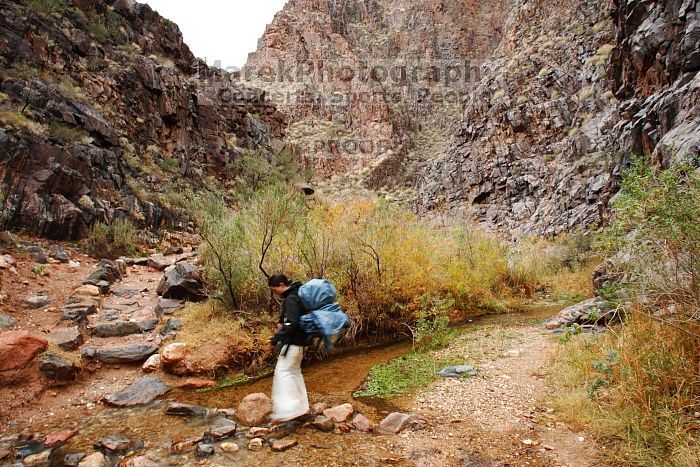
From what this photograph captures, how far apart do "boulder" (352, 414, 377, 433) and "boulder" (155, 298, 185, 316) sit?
16.4 ft

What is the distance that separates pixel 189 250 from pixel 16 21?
34.1 ft

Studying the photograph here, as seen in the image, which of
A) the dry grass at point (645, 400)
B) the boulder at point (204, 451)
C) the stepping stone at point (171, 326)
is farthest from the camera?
the stepping stone at point (171, 326)

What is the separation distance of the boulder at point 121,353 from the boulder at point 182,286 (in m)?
2.08

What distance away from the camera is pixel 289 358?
4.47 m

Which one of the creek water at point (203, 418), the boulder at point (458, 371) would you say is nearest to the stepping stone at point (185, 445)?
the creek water at point (203, 418)

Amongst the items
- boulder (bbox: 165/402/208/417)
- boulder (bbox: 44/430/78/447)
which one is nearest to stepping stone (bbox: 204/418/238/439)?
boulder (bbox: 165/402/208/417)

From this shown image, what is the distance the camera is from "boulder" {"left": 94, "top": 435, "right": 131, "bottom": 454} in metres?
3.88

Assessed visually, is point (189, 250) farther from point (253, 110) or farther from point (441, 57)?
point (441, 57)

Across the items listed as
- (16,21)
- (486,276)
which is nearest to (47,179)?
(16,21)

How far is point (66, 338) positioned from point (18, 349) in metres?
0.89

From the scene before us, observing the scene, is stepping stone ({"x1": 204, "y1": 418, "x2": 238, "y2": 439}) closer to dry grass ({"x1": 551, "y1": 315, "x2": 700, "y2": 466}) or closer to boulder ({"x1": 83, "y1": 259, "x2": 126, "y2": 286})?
dry grass ({"x1": 551, "y1": 315, "x2": 700, "y2": 466})

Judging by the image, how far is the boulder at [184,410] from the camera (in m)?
4.73

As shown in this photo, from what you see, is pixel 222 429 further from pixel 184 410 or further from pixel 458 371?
pixel 458 371

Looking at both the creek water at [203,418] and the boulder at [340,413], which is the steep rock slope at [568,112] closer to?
the creek water at [203,418]
